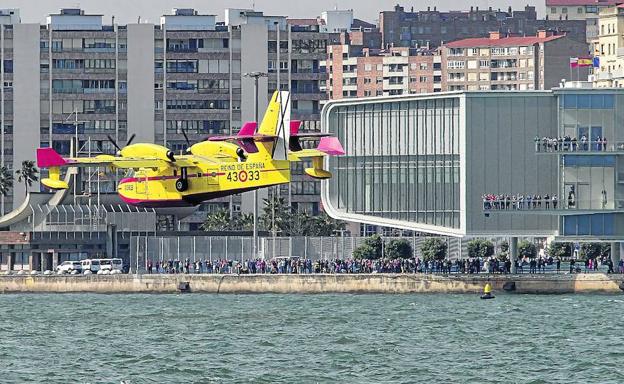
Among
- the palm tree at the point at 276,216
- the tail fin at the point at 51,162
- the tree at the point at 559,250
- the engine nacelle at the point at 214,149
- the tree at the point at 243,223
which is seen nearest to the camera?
the tail fin at the point at 51,162

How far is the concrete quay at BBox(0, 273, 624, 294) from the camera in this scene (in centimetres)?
12875

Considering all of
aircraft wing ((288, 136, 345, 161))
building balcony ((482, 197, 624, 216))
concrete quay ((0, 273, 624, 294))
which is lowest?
concrete quay ((0, 273, 624, 294))

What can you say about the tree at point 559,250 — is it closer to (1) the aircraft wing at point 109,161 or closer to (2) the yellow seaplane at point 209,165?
(2) the yellow seaplane at point 209,165

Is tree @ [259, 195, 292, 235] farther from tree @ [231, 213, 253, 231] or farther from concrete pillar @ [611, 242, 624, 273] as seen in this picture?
concrete pillar @ [611, 242, 624, 273]

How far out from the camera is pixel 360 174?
5620 inches

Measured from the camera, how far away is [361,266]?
13712 centimetres

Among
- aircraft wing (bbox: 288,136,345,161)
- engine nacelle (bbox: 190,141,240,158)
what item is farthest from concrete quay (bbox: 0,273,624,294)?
engine nacelle (bbox: 190,141,240,158)

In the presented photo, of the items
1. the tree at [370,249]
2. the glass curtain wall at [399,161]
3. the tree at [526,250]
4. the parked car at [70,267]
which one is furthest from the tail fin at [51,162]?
the tree at [526,250]

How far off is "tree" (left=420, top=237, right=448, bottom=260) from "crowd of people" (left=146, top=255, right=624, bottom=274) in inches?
320

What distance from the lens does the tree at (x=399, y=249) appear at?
6110 inches

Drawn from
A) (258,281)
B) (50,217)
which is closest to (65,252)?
(50,217)

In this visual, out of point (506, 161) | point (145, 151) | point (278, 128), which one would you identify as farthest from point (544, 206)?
point (145, 151)

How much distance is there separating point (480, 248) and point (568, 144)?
114 feet

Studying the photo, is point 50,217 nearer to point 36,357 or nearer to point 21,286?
point 21,286
